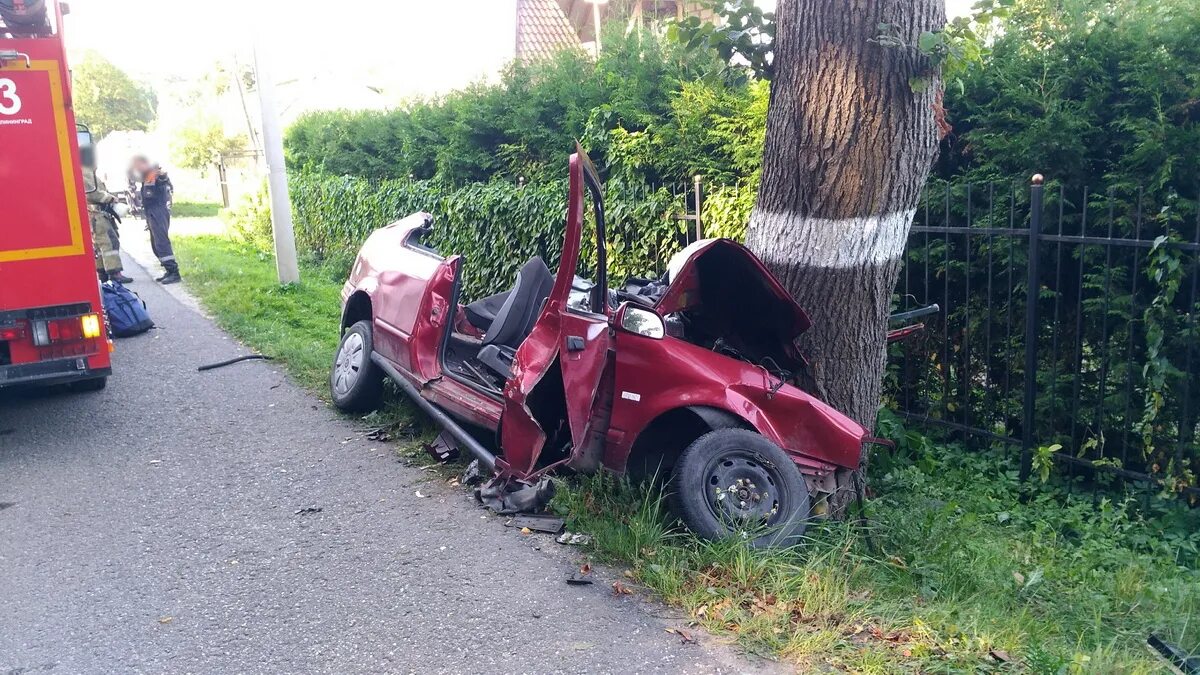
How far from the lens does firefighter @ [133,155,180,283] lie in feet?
48.0

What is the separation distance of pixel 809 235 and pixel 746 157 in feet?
7.64

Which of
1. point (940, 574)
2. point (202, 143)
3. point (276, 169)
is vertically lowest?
point (940, 574)

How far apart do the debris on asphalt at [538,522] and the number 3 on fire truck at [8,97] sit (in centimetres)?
439

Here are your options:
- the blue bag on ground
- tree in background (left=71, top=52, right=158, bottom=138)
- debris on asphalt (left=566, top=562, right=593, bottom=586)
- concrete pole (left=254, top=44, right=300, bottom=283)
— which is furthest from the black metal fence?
tree in background (left=71, top=52, right=158, bottom=138)

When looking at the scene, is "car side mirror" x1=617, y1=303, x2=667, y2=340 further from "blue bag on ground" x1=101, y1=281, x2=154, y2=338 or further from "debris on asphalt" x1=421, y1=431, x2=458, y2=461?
"blue bag on ground" x1=101, y1=281, x2=154, y2=338

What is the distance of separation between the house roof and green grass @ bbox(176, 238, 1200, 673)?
1897 centimetres

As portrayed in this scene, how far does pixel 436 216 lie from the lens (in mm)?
11578

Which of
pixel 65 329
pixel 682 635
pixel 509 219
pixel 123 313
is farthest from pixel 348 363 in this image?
pixel 123 313

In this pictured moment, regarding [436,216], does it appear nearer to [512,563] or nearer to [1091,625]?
[512,563]

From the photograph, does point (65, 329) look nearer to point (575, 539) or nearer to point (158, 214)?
point (575, 539)

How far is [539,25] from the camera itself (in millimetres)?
24109

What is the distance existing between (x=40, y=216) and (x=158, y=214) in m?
8.48

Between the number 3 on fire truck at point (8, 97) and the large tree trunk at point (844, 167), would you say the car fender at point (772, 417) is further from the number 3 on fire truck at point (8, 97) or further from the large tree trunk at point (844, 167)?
the number 3 on fire truck at point (8, 97)

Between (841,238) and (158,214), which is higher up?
(841,238)
